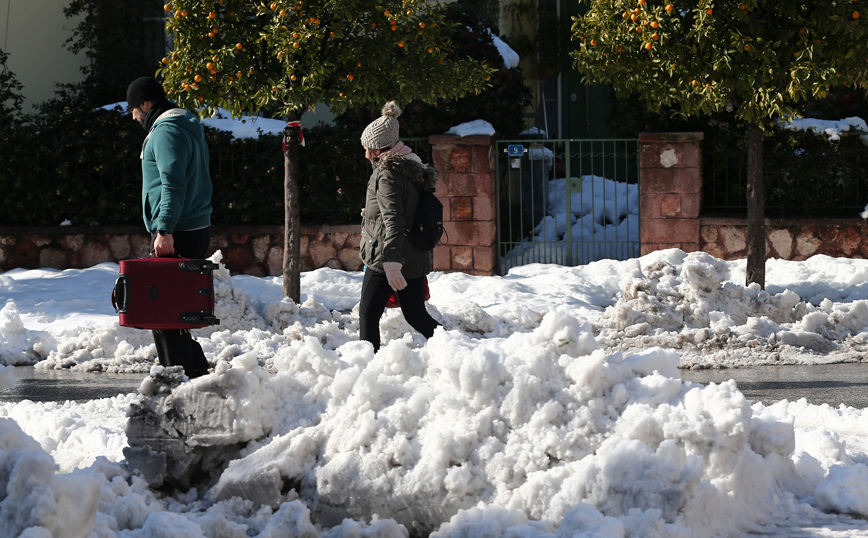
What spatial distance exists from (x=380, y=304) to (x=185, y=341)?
1.06m

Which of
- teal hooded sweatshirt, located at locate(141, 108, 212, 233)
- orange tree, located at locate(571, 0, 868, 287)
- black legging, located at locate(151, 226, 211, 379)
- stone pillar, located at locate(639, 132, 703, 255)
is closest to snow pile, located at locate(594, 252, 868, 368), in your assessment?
orange tree, located at locate(571, 0, 868, 287)

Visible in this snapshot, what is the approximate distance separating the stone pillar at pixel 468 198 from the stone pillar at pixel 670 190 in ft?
5.38

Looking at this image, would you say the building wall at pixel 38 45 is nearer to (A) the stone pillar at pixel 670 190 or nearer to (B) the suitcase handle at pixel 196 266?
(A) the stone pillar at pixel 670 190

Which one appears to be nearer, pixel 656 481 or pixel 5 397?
pixel 656 481

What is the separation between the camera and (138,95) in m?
5.14

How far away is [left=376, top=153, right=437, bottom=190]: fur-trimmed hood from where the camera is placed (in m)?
5.27

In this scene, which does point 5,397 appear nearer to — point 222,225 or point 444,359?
point 444,359

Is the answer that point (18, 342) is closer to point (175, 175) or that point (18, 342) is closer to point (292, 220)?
point (292, 220)

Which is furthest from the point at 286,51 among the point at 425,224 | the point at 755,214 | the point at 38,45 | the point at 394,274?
the point at 38,45

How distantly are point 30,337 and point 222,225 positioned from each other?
3.64 m

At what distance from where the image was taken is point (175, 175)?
4891 millimetres

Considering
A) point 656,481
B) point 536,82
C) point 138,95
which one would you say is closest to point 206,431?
point 656,481

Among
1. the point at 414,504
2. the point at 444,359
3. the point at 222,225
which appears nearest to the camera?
the point at 414,504

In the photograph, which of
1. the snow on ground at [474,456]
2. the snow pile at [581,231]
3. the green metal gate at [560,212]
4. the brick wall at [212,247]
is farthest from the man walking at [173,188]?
the snow pile at [581,231]
